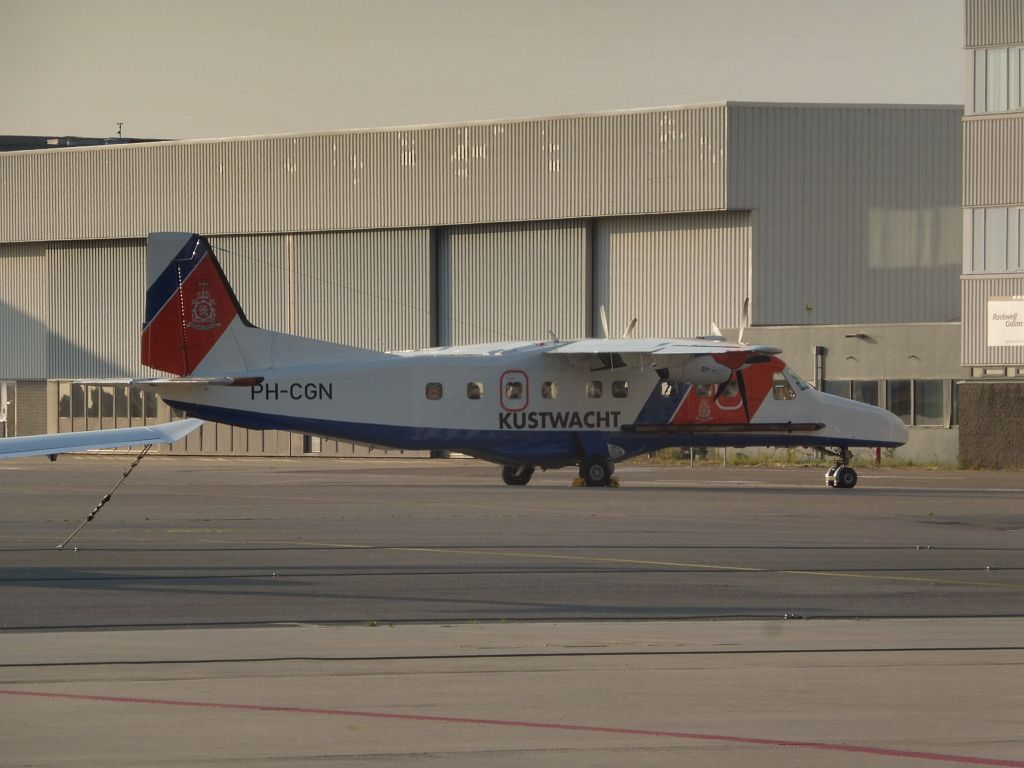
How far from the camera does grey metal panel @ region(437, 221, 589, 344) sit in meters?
60.0

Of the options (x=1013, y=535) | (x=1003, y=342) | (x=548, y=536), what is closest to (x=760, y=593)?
(x=548, y=536)

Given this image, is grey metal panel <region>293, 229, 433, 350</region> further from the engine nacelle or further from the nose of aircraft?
the nose of aircraft

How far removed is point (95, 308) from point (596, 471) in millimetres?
38589

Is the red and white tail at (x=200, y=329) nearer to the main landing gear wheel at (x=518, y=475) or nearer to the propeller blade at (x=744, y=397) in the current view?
the main landing gear wheel at (x=518, y=475)

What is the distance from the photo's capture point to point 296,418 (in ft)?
113

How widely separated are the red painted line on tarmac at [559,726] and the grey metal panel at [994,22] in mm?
42694

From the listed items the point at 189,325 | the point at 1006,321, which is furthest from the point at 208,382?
the point at 1006,321

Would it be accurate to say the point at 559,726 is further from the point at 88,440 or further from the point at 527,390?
the point at 527,390

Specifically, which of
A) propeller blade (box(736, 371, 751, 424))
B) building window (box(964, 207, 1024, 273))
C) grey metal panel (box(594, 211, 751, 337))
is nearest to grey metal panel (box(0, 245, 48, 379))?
grey metal panel (box(594, 211, 751, 337))

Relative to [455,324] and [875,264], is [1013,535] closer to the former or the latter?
[875,264]

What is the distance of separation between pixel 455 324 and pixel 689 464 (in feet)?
44.8

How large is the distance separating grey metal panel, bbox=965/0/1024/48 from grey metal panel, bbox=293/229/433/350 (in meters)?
23.3

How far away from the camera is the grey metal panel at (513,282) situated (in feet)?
Result: 197

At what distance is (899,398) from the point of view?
51688 mm
